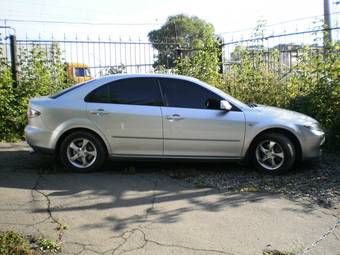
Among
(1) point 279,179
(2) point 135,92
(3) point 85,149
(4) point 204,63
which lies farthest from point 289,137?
(4) point 204,63

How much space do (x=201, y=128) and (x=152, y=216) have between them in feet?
7.34

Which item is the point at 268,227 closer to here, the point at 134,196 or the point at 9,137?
the point at 134,196

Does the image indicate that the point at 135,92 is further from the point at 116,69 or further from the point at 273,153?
the point at 116,69

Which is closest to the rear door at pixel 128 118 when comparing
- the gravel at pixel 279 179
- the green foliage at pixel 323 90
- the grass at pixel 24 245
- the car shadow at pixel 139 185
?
the car shadow at pixel 139 185

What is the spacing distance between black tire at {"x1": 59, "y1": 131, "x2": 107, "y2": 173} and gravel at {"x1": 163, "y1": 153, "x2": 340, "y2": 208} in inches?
42.4

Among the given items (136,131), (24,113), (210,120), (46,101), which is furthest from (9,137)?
(210,120)

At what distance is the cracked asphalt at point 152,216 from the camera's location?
5.05 metres

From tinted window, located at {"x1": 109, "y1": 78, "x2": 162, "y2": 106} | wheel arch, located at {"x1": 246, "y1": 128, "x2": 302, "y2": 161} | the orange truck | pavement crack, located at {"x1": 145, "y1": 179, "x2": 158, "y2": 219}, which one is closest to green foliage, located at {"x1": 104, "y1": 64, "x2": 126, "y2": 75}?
the orange truck

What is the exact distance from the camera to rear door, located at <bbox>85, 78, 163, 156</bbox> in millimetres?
7738

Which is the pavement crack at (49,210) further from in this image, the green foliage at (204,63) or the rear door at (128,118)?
the green foliage at (204,63)

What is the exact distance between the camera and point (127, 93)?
7.93 metres

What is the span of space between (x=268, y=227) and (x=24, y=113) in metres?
→ 7.47

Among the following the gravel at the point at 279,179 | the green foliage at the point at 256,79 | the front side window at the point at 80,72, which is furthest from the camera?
the front side window at the point at 80,72

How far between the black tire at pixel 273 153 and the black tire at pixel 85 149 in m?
2.39
